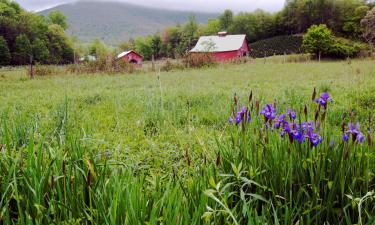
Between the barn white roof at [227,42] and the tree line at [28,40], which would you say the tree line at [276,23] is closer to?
the barn white roof at [227,42]

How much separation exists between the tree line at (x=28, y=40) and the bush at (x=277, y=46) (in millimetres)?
33307

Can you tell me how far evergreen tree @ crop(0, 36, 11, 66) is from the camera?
5175 cm

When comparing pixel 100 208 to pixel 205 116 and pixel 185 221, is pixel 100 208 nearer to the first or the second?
pixel 185 221

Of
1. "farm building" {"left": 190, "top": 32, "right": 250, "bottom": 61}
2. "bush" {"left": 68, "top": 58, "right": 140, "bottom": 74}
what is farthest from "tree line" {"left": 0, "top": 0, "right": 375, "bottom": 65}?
"bush" {"left": 68, "top": 58, "right": 140, "bottom": 74}

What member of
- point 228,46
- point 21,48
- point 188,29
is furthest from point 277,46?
point 21,48

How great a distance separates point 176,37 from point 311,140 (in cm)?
7155

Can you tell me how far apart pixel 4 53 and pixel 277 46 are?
45374mm

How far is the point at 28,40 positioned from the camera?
55.0m

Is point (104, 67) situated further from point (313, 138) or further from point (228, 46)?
point (228, 46)

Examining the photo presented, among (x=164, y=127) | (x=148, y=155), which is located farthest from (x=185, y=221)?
(x=164, y=127)

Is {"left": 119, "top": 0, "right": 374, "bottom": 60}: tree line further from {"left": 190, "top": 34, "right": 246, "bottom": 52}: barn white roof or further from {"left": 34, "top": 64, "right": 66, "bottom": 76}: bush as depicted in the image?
{"left": 34, "top": 64, "right": 66, "bottom": 76}: bush

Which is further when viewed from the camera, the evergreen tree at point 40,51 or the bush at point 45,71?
the evergreen tree at point 40,51

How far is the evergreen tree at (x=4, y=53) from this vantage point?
51.8m

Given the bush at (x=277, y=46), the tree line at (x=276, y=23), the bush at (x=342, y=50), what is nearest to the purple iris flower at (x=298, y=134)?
the bush at (x=342, y=50)
